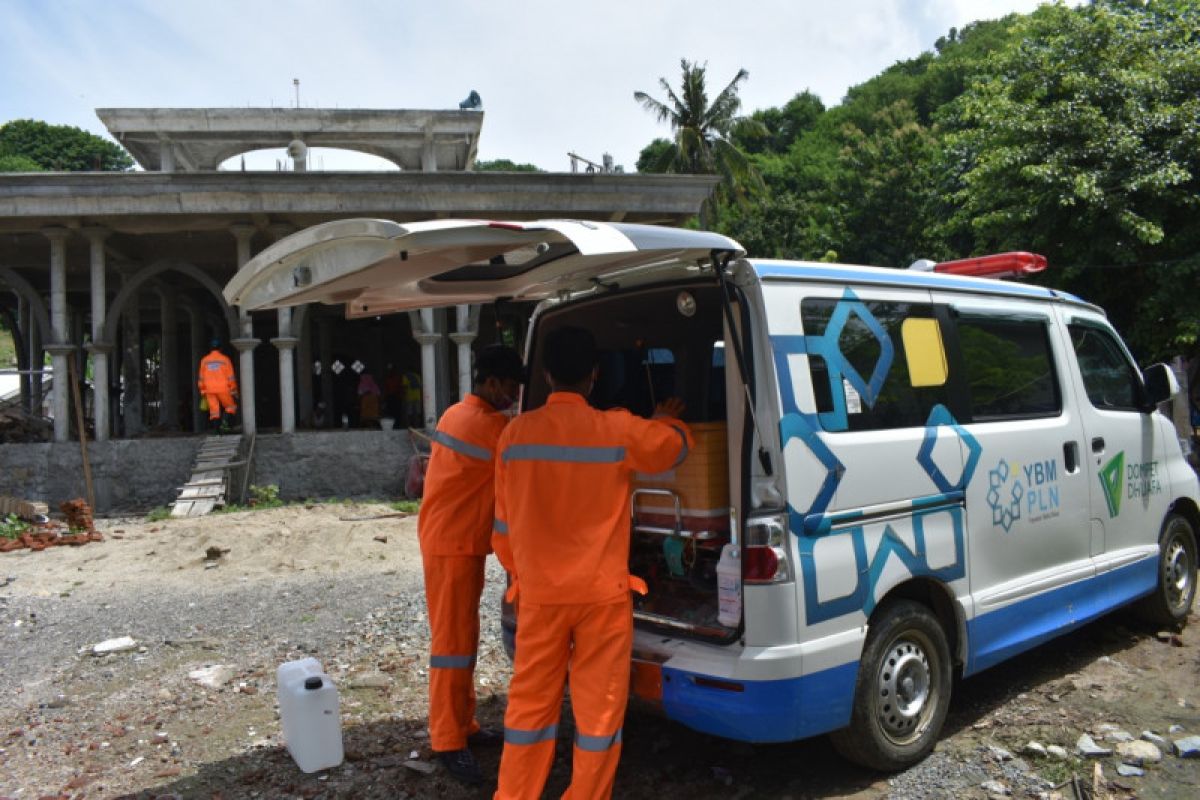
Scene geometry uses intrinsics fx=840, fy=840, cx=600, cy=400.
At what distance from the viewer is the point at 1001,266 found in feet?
15.8

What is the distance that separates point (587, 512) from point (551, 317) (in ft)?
4.81

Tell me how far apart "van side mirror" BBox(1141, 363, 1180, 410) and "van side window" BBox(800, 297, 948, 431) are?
7.03 ft

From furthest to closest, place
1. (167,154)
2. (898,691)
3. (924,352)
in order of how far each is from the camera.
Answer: (167,154)
(924,352)
(898,691)

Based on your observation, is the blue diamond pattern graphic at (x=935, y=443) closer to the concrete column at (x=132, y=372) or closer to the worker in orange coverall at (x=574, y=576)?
the worker in orange coverall at (x=574, y=576)

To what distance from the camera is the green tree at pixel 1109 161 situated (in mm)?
11227

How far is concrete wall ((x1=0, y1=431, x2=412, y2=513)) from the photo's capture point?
1266 cm

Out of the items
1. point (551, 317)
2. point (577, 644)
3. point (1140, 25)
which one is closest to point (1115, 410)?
point (551, 317)

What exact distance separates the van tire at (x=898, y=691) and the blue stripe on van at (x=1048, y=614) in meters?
0.25

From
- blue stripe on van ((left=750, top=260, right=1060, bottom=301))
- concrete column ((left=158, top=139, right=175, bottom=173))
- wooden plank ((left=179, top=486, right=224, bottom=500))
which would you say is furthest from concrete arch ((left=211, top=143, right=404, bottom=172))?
blue stripe on van ((left=750, top=260, right=1060, bottom=301))

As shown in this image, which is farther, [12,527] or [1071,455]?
[12,527]

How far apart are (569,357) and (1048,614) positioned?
270cm

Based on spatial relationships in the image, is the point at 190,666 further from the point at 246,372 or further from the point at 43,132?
the point at 43,132

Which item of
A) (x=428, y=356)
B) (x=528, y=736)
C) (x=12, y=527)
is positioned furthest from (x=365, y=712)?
(x=428, y=356)

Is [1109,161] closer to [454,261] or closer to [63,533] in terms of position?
[454,261]
